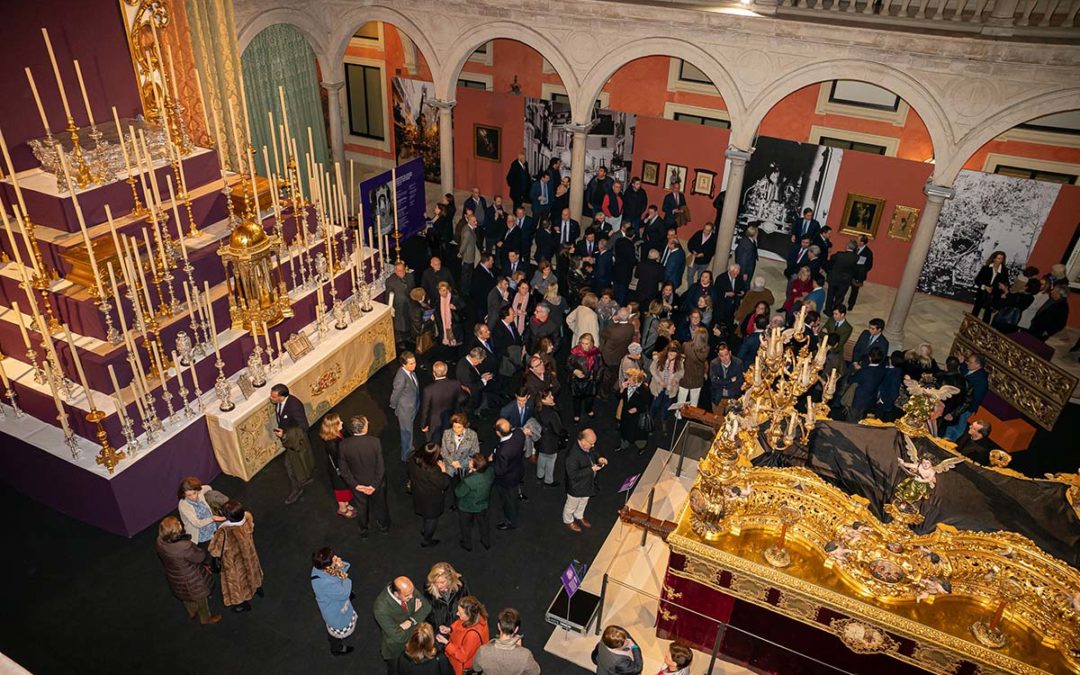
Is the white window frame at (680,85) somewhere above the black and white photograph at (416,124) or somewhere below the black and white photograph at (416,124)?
above

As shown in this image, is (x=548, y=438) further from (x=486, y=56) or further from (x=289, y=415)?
(x=486, y=56)

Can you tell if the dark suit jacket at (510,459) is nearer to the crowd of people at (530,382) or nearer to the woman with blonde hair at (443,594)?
the crowd of people at (530,382)

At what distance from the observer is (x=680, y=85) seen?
604 inches

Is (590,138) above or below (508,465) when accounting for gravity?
above

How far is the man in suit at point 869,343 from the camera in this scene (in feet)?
31.8

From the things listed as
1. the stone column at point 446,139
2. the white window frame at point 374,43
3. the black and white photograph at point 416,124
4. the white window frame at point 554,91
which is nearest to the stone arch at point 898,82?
the white window frame at point 554,91

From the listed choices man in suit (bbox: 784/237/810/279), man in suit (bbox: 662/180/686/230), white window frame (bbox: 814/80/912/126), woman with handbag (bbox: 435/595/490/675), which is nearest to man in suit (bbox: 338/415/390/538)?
woman with handbag (bbox: 435/595/490/675)

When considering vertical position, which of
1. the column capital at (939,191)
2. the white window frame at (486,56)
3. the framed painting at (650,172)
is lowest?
the framed painting at (650,172)

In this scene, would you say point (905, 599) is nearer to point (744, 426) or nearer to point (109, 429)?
point (744, 426)

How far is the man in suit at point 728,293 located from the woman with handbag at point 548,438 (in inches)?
152

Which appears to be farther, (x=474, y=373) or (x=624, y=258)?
(x=624, y=258)

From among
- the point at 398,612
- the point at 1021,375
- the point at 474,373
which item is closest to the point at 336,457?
the point at 474,373

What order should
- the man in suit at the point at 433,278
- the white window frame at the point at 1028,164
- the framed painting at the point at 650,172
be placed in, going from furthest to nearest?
the framed painting at the point at 650,172
the white window frame at the point at 1028,164
the man in suit at the point at 433,278

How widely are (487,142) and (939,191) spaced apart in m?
9.45
